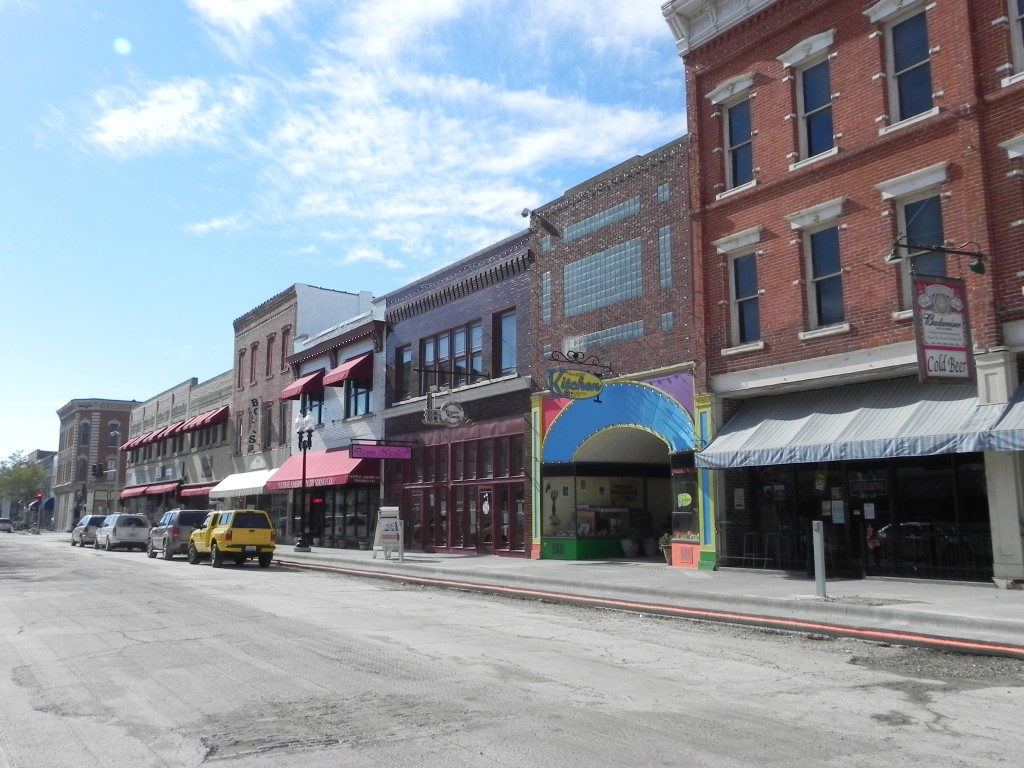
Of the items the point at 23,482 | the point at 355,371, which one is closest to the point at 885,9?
the point at 355,371

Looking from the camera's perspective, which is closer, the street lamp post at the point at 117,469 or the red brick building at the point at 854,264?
the red brick building at the point at 854,264

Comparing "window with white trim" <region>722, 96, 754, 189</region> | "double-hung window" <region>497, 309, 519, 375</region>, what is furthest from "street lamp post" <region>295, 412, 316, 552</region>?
"window with white trim" <region>722, 96, 754, 189</region>

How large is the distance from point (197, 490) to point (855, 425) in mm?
42141

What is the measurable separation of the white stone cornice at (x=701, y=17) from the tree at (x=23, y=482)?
9909 centimetres

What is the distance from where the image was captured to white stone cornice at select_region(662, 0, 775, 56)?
1980 centimetres

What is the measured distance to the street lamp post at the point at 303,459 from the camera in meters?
32.3

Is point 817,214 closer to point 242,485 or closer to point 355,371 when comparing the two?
point 355,371

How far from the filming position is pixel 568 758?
5.70m

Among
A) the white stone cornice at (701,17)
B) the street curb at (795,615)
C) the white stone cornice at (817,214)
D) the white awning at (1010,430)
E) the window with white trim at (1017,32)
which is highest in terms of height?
the white stone cornice at (701,17)

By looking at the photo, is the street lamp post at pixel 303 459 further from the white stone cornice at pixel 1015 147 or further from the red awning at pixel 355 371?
the white stone cornice at pixel 1015 147

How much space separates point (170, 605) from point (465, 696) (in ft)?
30.5

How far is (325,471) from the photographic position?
34.2 m

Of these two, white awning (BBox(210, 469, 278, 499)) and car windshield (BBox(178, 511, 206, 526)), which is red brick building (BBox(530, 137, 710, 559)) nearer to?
car windshield (BBox(178, 511, 206, 526))

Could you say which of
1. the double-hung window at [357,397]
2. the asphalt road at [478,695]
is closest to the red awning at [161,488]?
the double-hung window at [357,397]
